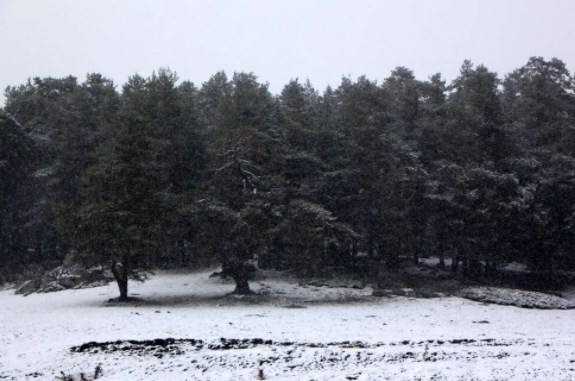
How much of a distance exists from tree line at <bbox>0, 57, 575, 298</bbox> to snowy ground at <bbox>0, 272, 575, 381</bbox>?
4.31 meters

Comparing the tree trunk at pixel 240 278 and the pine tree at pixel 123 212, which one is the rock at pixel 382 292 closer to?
the tree trunk at pixel 240 278

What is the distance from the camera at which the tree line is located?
28.2 metres

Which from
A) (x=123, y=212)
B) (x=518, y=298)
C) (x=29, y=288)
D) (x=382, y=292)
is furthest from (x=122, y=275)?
(x=518, y=298)

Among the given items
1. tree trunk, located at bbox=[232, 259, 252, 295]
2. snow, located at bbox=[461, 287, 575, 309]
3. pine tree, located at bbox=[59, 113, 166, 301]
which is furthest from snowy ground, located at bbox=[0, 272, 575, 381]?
pine tree, located at bbox=[59, 113, 166, 301]

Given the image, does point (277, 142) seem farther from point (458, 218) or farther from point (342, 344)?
point (342, 344)

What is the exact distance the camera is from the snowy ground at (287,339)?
12.9 meters

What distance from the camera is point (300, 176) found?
120 ft

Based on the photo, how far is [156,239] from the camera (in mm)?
27297

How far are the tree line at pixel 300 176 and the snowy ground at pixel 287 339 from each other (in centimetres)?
431

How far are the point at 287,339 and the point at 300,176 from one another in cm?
2067

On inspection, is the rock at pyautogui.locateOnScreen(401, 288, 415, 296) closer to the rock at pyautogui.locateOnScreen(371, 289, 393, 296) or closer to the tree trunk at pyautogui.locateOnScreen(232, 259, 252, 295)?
the rock at pyautogui.locateOnScreen(371, 289, 393, 296)

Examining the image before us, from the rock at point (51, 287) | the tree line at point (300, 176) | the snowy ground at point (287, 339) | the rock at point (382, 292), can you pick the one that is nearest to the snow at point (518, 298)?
the snowy ground at point (287, 339)

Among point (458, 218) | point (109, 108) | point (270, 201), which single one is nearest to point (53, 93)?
point (109, 108)

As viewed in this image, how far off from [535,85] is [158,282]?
36059mm
